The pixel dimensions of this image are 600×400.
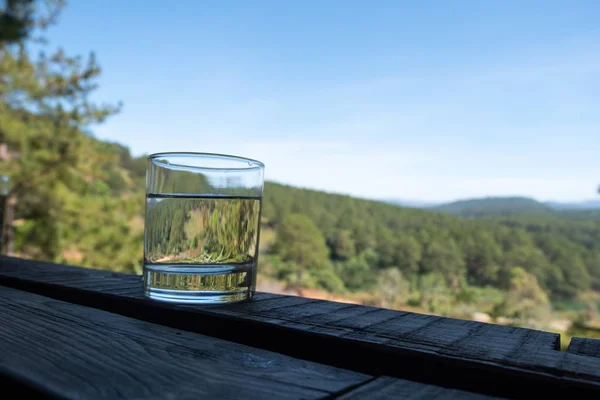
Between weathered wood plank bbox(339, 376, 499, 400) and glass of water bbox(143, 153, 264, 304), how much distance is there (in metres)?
0.33

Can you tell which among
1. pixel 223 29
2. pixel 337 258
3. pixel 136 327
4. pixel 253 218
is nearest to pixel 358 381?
pixel 136 327

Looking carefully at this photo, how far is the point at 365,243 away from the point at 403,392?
28759 millimetres

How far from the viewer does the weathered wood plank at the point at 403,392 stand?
12.4 inches

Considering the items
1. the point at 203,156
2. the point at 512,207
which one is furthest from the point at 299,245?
the point at 203,156

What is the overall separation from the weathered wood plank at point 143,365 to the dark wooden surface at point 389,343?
0.04 meters

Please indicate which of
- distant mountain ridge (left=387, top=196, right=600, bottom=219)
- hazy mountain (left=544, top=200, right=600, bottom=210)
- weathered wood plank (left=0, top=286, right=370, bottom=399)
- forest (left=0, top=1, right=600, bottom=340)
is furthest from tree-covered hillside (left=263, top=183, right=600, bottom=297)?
weathered wood plank (left=0, top=286, right=370, bottom=399)

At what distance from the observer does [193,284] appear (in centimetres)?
62

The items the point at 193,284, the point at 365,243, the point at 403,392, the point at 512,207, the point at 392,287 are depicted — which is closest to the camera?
the point at 403,392

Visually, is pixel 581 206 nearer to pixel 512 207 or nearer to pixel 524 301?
pixel 512 207

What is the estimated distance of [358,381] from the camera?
1.14 feet

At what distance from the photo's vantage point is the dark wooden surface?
0.34 metres

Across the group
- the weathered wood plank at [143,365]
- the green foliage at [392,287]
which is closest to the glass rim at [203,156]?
the weathered wood plank at [143,365]

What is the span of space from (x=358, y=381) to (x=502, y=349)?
0.49ft

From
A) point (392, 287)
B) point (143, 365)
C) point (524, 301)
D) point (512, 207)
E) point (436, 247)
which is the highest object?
point (512, 207)
